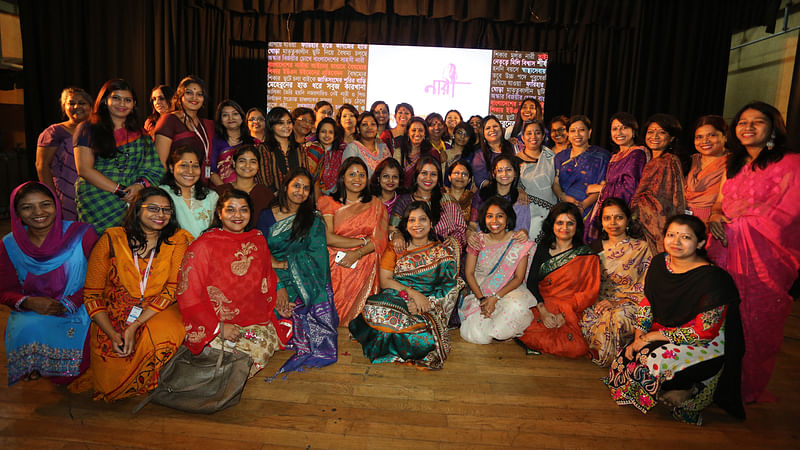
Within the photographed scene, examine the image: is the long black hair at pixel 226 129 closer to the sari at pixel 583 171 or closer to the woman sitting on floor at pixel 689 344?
the sari at pixel 583 171

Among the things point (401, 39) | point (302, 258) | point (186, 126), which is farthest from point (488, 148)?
point (401, 39)

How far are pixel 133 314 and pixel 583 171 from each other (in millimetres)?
3120

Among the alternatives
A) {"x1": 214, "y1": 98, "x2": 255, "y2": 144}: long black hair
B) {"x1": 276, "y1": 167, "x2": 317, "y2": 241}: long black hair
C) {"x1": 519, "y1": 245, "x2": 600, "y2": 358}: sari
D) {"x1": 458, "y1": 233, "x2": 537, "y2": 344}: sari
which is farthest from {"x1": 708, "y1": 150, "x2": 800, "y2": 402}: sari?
{"x1": 214, "y1": 98, "x2": 255, "y2": 144}: long black hair

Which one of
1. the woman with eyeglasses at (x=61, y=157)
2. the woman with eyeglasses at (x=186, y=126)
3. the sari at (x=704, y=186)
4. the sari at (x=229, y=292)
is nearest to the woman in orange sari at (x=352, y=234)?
the sari at (x=229, y=292)

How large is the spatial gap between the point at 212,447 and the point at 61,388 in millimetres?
1006

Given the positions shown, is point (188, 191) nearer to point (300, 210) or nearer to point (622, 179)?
point (300, 210)

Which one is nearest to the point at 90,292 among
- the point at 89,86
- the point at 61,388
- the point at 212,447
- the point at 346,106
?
the point at 61,388

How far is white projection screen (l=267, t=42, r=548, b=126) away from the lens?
6277 mm

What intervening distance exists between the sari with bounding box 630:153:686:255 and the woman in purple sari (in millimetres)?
101

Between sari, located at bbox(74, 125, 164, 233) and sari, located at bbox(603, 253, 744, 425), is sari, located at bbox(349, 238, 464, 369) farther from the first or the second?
sari, located at bbox(74, 125, 164, 233)

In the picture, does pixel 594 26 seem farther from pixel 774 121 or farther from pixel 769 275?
pixel 769 275

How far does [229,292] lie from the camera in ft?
8.11

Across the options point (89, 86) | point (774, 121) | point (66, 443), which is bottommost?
point (66, 443)

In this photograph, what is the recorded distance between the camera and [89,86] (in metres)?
6.13
